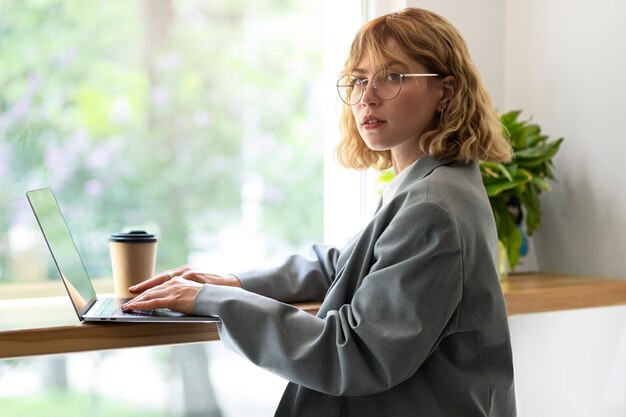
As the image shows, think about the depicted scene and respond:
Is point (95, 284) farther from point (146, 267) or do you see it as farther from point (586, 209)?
point (586, 209)

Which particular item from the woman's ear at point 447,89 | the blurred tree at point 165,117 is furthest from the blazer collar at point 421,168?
the blurred tree at point 165,117

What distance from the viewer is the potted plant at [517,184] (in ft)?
6.68

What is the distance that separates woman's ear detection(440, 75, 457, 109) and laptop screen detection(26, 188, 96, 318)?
742mm

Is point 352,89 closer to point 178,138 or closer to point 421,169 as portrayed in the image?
point 421,169

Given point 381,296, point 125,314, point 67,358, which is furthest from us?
point 67,358

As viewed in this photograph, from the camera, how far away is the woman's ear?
56.8 inches

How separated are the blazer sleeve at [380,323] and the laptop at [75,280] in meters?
0.11

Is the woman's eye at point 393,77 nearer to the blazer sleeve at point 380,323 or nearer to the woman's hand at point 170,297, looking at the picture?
the blazer sleeve at point 380,323

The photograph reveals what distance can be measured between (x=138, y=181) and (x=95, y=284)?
0.99 ft

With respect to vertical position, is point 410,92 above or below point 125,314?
above

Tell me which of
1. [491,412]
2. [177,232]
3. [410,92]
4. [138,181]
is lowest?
[491,412]

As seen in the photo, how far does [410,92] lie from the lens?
1.41 m

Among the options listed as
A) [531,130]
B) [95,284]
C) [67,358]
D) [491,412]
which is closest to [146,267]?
[67,358]

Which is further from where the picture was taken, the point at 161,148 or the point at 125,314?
the point at 161,148
